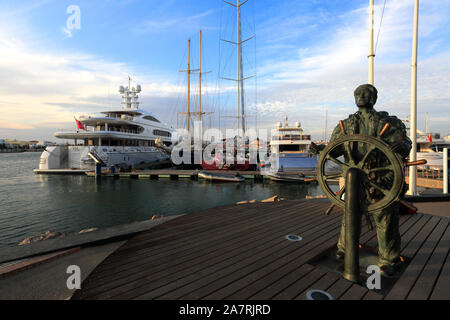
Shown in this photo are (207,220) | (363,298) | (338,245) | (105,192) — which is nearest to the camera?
(363,298)

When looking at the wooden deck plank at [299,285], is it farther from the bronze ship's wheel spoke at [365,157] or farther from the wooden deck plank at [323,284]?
the bronze ship's wheel spoke at [365,157]

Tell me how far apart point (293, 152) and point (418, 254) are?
20.3 meters

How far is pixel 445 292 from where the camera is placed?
6.09ft

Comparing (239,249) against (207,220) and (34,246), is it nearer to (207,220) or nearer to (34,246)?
(207,220)

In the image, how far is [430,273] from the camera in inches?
84.8

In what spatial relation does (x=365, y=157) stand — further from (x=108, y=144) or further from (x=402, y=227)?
(x=108, y=144)

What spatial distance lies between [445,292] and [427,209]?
4155 millimetres

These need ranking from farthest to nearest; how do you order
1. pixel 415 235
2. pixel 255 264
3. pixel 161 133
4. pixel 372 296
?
pixel 161 133 < pixel 415 235 < pixel 255 264 < pixel 372 296

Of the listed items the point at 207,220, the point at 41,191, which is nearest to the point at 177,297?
the point at 207,220

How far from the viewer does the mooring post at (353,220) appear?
1.99 m

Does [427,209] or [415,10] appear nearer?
[427,209]

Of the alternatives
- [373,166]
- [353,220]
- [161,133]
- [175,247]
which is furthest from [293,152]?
[161,133]

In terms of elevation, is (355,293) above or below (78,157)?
below

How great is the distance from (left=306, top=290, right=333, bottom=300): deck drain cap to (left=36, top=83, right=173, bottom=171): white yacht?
94.5 feet
